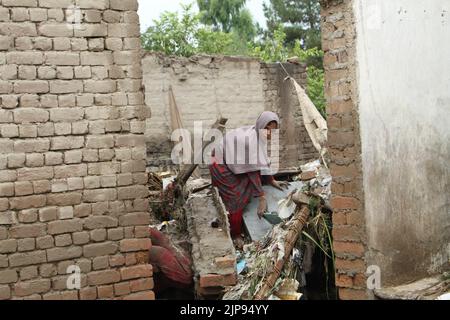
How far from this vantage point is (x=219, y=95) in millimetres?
9008

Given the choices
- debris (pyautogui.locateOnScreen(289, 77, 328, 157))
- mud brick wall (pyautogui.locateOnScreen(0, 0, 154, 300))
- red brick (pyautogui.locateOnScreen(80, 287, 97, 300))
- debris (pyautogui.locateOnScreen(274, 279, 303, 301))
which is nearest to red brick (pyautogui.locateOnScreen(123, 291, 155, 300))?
mud brick wall (pyautogui.locateOnScreen(0, 0, 154, 300))

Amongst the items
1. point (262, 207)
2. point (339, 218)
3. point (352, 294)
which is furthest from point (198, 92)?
point (352, 294)

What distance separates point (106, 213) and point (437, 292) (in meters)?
2.37

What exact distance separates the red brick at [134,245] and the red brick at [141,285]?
0.23 metres

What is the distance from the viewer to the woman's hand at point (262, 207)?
18.1 ft

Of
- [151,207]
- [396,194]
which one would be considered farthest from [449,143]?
[151,207]

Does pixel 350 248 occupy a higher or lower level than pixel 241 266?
higher

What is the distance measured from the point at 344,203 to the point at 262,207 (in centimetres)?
214

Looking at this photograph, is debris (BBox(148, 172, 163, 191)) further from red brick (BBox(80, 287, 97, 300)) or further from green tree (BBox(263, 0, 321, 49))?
green tree (BBox(263, 0, 321, 49))

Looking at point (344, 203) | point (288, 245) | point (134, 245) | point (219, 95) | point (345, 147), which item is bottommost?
point (288, 245)

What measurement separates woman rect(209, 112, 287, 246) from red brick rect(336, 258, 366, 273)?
2.03 meters

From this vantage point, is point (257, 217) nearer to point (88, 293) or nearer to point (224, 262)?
point (224, 262)

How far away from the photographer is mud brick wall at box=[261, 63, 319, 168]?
9469 millimetres

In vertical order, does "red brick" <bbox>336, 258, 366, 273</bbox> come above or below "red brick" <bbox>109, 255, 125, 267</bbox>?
below
